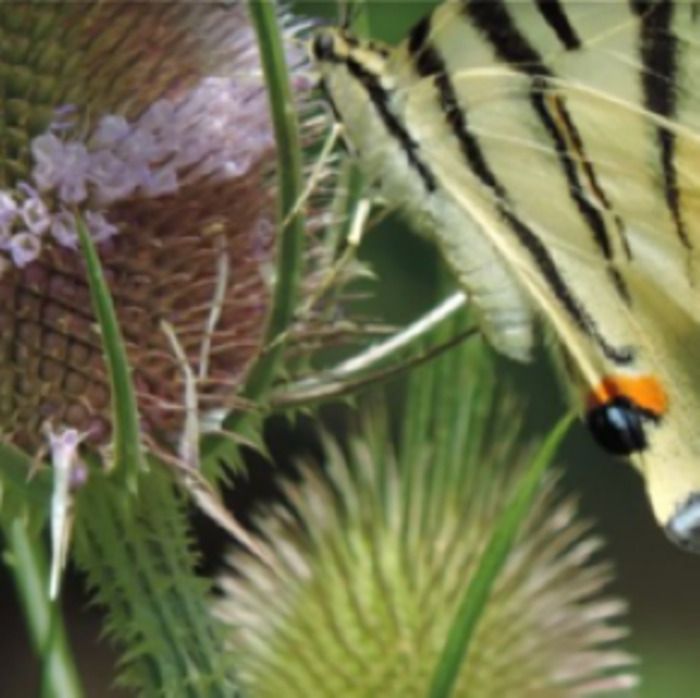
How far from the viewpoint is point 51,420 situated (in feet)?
5.09

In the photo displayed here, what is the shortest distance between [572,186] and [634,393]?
0.60 ft

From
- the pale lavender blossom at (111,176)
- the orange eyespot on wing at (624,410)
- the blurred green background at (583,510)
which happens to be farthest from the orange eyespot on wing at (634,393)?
the blurred green background at (583,510)

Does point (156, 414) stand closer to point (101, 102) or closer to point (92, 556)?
point (92, 556)

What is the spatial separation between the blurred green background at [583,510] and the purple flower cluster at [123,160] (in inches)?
58.0

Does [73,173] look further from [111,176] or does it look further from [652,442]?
[652,442]

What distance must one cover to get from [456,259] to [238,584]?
49 cm

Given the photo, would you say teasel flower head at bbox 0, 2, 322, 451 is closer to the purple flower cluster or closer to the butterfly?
the purple flower cluster

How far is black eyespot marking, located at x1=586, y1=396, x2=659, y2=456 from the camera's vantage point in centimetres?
163

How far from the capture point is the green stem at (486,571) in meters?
1.32

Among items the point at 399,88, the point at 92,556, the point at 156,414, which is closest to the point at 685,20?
the point at 399,88

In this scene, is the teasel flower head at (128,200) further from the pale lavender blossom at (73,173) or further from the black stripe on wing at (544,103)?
the black stripe on wing at (544,103)

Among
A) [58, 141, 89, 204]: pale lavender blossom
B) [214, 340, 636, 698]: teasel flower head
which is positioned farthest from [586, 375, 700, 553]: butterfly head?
[58, 141, 89, 204]: pale lavender blossom

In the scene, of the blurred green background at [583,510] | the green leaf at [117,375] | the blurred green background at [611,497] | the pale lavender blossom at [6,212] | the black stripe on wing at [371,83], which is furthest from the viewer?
the blurred green background at [583,510]

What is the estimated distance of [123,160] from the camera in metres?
1.58
